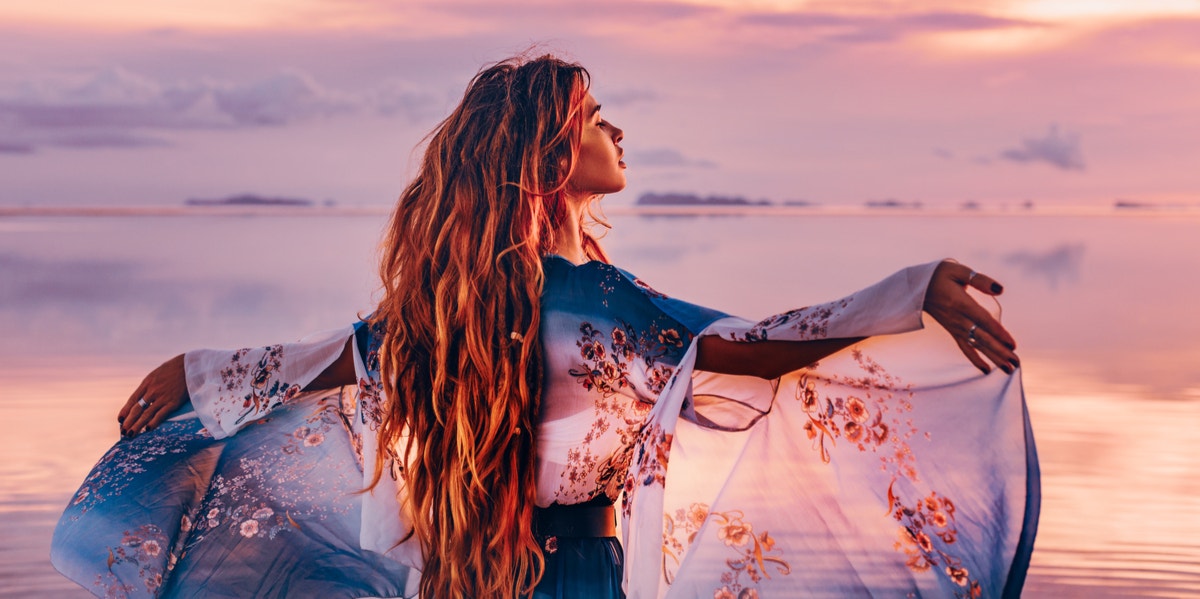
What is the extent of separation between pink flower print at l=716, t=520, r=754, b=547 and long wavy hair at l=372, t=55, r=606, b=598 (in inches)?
11.2

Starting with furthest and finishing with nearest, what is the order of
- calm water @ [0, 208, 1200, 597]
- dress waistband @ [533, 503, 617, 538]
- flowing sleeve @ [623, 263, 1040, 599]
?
calm water @ [0, 208, 1200, 597] → dress waistband @ [533, 503, 617, 538] → flowing sleeve @ [623, 263, 1040, 599]

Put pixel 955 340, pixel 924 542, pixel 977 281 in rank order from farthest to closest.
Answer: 1. pixel 924 542
2. pixel 955 340
3. pixel 977 281

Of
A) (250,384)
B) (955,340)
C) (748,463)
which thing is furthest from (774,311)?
(955,340)

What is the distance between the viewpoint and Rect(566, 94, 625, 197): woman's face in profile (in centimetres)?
182

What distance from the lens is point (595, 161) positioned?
182 centimetres

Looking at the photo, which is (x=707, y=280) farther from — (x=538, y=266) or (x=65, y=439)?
(x=538, y=266)

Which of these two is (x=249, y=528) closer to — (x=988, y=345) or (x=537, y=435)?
(x=537, y=435)

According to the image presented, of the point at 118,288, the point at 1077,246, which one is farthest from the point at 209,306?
the point at 1077,246

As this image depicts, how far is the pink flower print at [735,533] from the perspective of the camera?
5.46ft

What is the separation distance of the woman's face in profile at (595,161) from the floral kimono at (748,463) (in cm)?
16

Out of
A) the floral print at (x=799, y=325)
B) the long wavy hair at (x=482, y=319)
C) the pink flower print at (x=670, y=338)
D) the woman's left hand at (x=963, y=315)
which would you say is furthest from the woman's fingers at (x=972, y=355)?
the long wavy hair at (x=482, y=319)

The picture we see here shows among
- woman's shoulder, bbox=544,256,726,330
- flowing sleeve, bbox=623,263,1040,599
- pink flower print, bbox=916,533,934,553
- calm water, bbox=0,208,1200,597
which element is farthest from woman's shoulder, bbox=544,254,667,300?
calm water, bbox=0,208,1200,597

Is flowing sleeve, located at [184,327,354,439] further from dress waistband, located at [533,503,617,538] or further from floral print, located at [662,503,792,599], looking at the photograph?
floral print, located at [662,503,792,599]

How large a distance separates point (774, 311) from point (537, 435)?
549 centimetres
